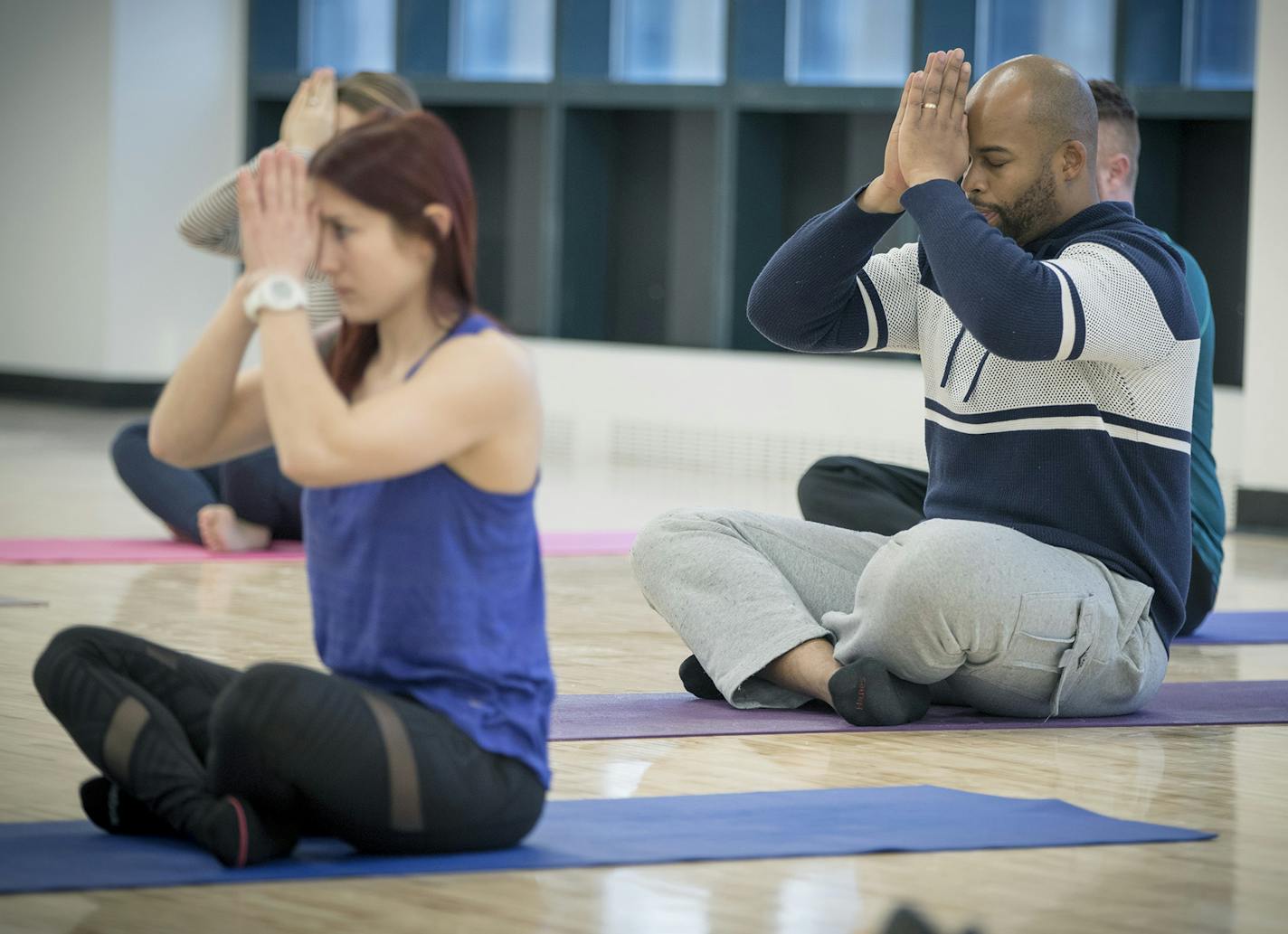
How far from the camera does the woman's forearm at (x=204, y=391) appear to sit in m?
2.02

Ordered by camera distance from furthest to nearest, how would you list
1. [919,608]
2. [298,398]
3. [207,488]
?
1. [207,488]
2. [919,608]
3. [298,398]

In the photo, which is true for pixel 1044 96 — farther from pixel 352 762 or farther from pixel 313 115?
pixel 313 115

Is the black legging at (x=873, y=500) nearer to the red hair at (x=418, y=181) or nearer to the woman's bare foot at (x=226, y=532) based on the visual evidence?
the woman's bare foot at (x=226, y=532)

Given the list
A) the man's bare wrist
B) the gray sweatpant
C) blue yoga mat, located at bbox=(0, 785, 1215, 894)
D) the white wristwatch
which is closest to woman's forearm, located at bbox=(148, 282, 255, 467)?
the white wristwatch

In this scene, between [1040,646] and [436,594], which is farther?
[1040,646]

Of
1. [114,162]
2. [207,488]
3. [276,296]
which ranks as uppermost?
[114,162]

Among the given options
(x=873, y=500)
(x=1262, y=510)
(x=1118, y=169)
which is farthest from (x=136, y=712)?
(x=1262, y=510)

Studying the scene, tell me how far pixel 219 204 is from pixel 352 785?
3120 mm

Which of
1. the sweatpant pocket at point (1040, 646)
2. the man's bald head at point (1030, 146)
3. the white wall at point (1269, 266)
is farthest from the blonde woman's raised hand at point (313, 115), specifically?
the white wall at point (1269, 266)

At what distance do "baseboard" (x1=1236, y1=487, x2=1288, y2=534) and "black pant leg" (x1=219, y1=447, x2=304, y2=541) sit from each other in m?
2.95

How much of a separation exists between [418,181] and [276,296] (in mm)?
179

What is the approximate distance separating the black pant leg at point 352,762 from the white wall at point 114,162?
7.84 m

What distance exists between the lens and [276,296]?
6.14ft

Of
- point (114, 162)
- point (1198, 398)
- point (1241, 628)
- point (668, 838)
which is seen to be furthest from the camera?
point (114, 162)
